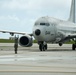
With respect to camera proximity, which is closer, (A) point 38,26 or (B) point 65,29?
(A) point 38,26

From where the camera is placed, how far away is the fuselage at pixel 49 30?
3447 cm

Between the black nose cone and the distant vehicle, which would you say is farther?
the distant vehicle

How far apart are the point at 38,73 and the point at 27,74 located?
1.46 ft

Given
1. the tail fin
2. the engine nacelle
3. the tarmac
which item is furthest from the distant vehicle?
the tarmac

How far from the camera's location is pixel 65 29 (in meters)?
40.2

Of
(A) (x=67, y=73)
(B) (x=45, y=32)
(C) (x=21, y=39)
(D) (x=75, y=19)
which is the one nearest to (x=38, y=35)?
(B) (x=45, y=32)

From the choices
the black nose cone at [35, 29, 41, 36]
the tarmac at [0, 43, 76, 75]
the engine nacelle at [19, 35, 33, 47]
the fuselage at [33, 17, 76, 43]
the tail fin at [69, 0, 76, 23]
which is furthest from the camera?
the tail fin at [69, 0, 76, 23]

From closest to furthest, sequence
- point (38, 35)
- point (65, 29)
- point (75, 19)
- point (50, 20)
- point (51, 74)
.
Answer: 1. point (51, 74)
2. point (38, 35)
3. point (50, 20)
4. point (65, 29)
5. point (75, 19)

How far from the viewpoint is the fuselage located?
1357 inches

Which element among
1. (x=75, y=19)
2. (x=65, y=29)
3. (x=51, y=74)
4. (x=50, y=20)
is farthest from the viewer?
(x=75, y=19)

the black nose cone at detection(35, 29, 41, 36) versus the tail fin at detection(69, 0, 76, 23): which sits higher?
the tail fin at detection(69, 0, 76, 23)

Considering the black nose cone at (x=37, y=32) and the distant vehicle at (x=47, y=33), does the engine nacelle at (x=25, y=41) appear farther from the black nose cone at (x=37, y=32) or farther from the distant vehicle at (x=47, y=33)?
the black nose cone at (x=37, y=32)

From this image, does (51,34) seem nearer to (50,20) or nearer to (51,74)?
(50,20)

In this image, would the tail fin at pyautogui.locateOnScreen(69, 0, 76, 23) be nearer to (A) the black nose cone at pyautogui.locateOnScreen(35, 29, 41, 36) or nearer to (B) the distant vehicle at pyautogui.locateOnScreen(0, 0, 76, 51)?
(B) the distant vehicle at pyautogui.locateOnScreen(0, 0, 76, 51)
